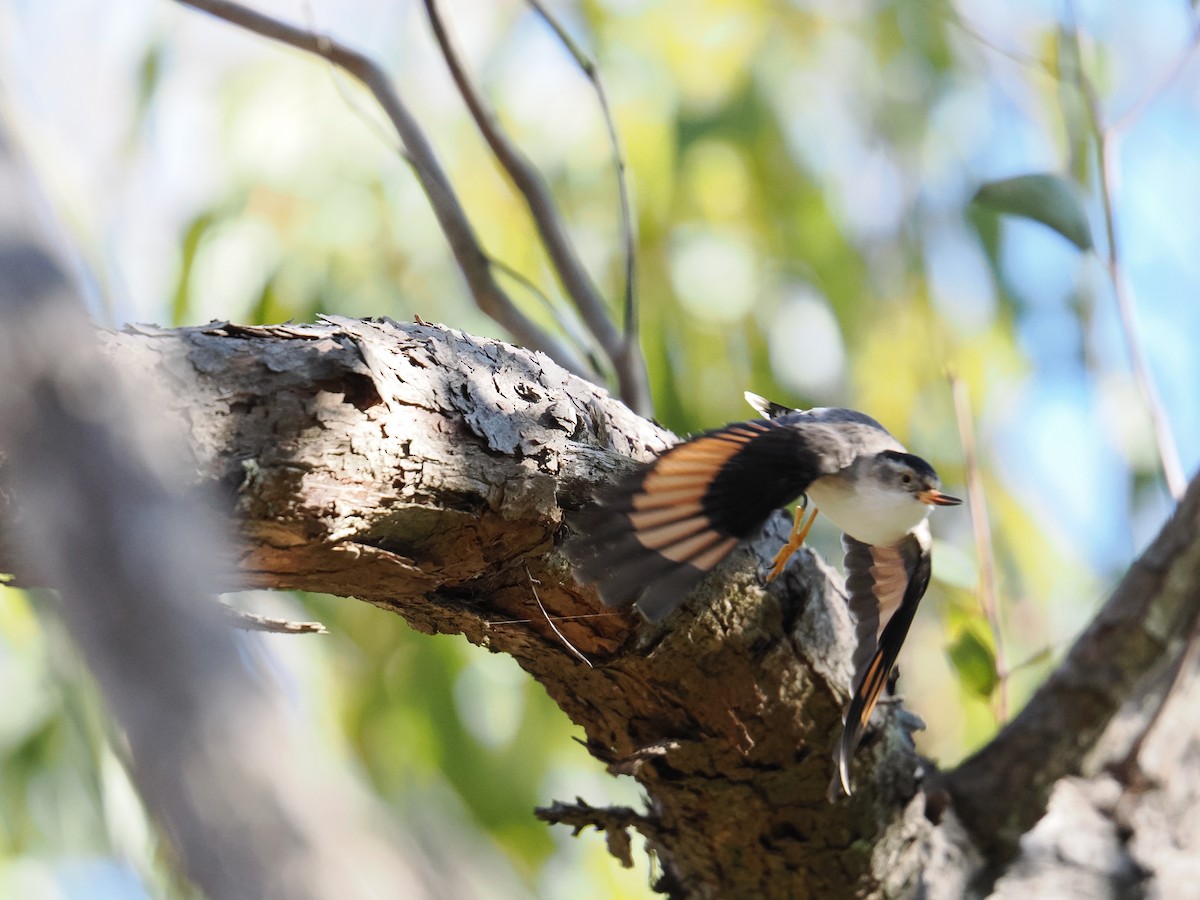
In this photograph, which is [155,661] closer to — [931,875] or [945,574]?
[931,875]

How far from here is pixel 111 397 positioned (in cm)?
35

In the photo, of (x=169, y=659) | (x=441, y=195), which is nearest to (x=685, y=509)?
(x=169, y=659)

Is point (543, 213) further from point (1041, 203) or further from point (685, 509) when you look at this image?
point (685, 509)

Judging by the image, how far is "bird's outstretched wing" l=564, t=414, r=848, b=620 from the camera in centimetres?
96

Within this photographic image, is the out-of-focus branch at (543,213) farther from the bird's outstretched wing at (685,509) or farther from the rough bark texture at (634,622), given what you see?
the bird's outstretched wing at (685,509)

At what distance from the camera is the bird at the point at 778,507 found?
971mm

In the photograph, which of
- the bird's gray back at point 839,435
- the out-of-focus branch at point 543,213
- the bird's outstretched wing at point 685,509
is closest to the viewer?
the bird's outstretched wing at point 685,509

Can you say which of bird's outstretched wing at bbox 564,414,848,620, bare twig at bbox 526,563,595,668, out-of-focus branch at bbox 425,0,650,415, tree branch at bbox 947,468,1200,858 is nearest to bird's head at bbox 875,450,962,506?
bird's outstretched wing at bbox 564,414,848,620

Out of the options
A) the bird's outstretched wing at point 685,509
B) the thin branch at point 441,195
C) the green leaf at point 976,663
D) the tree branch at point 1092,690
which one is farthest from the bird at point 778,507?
the thin branch at point 441,195

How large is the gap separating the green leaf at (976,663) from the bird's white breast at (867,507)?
622mm

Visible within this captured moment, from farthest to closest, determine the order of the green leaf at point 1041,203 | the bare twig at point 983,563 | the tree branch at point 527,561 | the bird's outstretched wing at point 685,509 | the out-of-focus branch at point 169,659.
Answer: the bare twig at point 983,563 → the green leaf at point 1041,203 → the bird's outstretched wing at point 685,509 → the tree branch at point 527,561 → the out-of-focus branch at point 169,659

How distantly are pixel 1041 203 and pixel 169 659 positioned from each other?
1.70m

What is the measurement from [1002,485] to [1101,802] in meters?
1.59

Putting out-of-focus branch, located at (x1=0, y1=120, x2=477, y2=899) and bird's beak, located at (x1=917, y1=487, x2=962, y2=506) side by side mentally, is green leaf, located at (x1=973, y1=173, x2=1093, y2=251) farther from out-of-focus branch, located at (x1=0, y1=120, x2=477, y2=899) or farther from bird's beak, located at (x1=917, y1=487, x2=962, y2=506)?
out-of-focus branch, located at (x1=0, y1=120, x2=477, y2=899)
